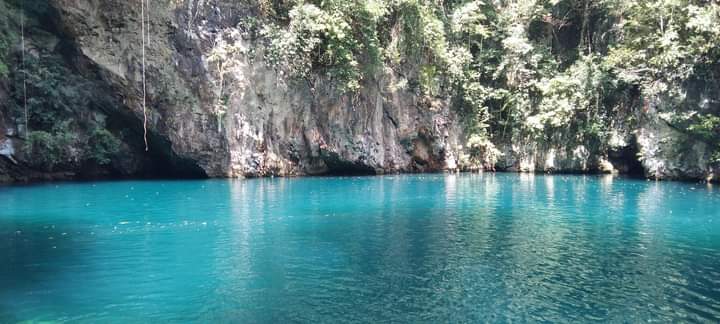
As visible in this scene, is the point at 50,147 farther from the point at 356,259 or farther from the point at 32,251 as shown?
the point at 356,259

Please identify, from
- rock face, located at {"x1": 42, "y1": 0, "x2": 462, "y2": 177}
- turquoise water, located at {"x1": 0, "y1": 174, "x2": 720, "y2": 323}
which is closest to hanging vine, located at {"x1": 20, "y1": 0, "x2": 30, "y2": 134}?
rock face, located at {"x1": 42, "y1": 0, "x2": 462, "y2": 177}

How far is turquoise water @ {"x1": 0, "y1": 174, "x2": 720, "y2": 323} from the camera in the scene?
8453mm

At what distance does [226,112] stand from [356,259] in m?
21.2

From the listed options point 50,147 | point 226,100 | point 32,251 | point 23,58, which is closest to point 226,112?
point 226,100

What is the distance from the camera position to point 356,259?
1149 centimetres

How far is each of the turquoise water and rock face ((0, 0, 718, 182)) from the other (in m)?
9.12

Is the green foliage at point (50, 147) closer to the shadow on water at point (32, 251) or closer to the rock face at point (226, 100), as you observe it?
the rock face at point (226, 100)

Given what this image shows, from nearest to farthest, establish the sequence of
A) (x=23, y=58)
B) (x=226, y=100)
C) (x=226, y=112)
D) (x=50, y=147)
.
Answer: (x=50, y=147)
(x=23, y=58)
(x=226, y=100)
(x=226, y=112)

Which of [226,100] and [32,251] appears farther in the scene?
[226,100]

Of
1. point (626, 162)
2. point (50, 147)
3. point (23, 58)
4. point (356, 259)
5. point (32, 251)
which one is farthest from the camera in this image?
point (626, 162)

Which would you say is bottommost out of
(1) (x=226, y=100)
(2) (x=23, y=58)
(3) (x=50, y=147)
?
(3) (x=50, y=147)

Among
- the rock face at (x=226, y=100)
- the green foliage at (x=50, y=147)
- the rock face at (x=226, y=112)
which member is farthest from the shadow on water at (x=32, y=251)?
the rock face at (x=226, y=100)

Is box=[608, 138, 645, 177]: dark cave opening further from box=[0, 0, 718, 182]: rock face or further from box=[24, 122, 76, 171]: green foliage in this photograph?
box=[24, 122, 76, 171]: green foliage

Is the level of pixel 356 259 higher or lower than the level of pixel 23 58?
lower
